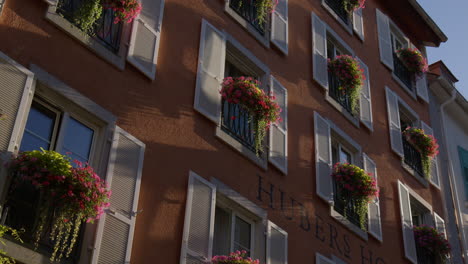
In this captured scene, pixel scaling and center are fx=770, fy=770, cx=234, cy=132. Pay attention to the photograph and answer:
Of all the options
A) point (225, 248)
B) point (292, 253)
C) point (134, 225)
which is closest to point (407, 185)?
point (292, 253)

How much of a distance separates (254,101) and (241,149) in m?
0.71

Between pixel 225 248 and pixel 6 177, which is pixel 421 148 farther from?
pixel 6 177

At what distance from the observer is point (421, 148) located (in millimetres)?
15547

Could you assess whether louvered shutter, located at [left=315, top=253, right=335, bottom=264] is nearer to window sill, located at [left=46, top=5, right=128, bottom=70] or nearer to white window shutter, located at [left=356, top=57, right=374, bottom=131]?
white window shutter, located at [left=356, top=57, right=374, bottom=131]

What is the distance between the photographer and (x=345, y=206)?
12.3 m

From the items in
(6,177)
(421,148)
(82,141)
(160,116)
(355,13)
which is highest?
(355,13)

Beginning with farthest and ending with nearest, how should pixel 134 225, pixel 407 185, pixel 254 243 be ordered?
pixel 407 185 < pixel 254 243 < pixel 134 225

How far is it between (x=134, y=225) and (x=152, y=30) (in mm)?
2800

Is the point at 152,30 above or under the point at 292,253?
above

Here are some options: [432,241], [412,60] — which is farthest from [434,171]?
[412,60]

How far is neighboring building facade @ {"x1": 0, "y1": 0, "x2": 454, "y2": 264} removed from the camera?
7.99m

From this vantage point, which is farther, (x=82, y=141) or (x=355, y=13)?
(x=355, y=13)

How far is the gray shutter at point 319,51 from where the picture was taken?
13289 millimetres

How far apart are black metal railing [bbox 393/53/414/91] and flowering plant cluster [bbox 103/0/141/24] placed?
8.79 m
